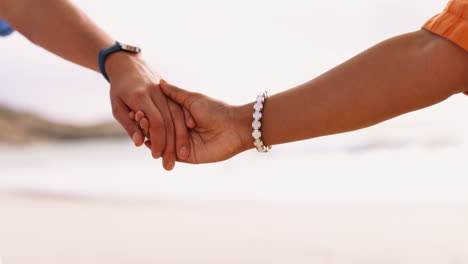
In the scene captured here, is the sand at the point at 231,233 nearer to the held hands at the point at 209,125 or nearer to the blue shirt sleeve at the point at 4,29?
the held hands at the point at 209,125

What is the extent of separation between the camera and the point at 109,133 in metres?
5.97

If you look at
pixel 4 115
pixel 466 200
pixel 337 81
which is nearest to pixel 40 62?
pixel 4 115

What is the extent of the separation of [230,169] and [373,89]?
2577mm

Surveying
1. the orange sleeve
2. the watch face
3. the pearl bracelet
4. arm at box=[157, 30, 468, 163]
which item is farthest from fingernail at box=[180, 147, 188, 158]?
the orange sleeve

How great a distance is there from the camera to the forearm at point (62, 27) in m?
1.83

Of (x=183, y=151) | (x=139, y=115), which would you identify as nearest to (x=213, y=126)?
(x=183, y=151)

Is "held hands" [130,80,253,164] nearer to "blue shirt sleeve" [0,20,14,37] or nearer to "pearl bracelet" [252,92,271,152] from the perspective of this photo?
"pearl bracelet" [252,92,271,152]

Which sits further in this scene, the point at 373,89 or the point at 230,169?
the point at 230,169

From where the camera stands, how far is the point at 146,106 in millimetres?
1697

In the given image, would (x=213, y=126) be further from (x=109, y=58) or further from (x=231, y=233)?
(x=231, y=233)

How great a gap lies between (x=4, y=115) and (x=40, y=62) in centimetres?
99

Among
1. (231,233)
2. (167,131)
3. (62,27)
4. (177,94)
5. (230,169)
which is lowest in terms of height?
(231,233)

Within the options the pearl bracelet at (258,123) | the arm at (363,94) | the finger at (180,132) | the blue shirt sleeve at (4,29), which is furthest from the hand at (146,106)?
the blue shirt sleeve at (4,29)

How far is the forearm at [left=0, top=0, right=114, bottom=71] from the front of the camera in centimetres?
183
